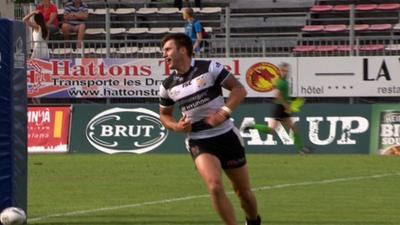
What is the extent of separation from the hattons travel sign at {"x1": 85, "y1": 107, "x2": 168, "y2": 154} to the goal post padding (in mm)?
13625

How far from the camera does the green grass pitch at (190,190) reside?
49.7 ft

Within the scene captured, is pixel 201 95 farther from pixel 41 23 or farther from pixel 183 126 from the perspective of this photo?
pixel 41 23

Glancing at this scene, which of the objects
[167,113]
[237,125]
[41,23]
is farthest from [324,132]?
[167,113]

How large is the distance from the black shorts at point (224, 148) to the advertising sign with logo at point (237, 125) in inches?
603

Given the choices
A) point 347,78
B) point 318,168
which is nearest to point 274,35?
point 347,78

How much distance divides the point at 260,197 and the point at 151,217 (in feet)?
9.42

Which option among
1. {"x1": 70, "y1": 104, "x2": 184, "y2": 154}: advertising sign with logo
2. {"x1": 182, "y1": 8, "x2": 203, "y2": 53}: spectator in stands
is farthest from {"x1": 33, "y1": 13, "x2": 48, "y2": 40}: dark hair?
{"x1": 70, "y1": 104, "x2": 184, "y2": 154}: advertising sign with logo

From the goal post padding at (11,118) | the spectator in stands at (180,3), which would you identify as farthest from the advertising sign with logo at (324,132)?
the goal post padding at (11,118)

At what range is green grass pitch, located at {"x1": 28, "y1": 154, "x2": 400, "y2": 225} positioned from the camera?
15.2 meters

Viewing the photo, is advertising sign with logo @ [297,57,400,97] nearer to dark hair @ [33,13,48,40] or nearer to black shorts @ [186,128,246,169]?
dark hair @ [33,13,48,40]

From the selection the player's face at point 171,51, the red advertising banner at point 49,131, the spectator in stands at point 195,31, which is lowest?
the red advertising banner at point 49,131

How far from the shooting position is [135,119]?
28.4m

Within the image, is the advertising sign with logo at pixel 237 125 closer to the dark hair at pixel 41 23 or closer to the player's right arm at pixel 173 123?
the dark hair at pixel 41 23

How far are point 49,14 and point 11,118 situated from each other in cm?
2002
